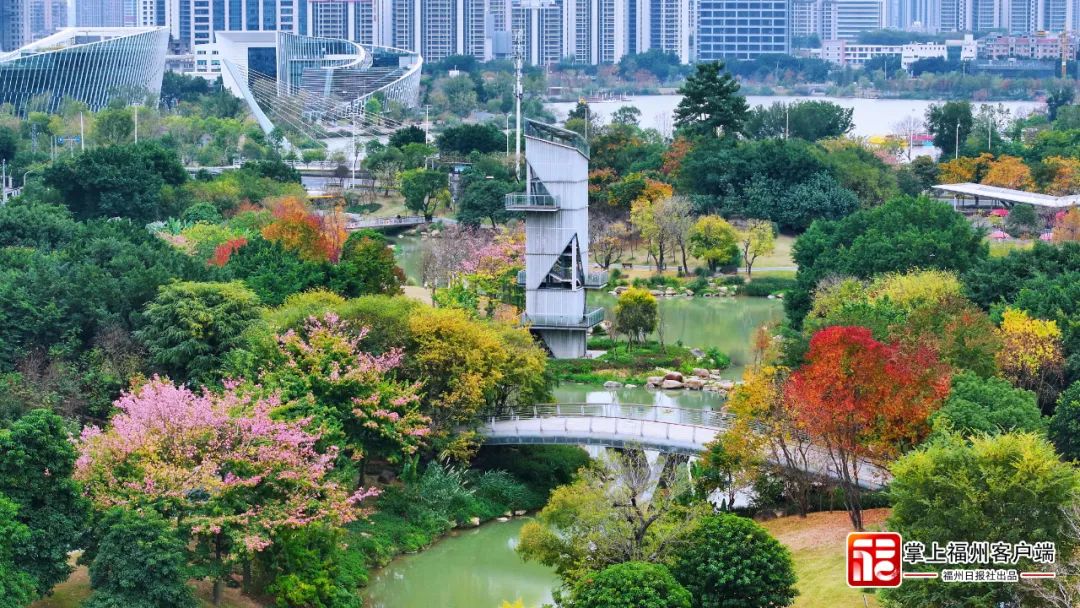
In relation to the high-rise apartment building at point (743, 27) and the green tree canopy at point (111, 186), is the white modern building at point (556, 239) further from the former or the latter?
the high-rise apartment building at point (743, 27)

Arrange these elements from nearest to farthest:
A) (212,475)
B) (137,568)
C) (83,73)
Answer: (137,568) → (212,475) → (83,73)

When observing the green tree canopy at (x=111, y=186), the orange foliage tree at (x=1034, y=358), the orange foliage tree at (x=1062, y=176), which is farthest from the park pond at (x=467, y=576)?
the orange foliage tree at (x=1062, y=176)

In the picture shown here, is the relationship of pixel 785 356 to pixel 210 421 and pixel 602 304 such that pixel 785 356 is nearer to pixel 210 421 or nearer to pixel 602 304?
pixel 210 421

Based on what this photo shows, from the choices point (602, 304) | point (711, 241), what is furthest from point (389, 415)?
point (711, 241)

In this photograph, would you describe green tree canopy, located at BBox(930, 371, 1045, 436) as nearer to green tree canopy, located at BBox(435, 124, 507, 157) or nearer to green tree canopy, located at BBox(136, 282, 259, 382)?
green tree canopy, located at BBox(136, 282, 259, 382)

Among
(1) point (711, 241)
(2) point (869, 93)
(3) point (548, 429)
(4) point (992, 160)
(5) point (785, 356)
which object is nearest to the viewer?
(3) point (548, 429)

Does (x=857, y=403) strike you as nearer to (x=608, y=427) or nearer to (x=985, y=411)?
(x=985, y=411)

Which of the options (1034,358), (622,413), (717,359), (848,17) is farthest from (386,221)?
(848,17)
